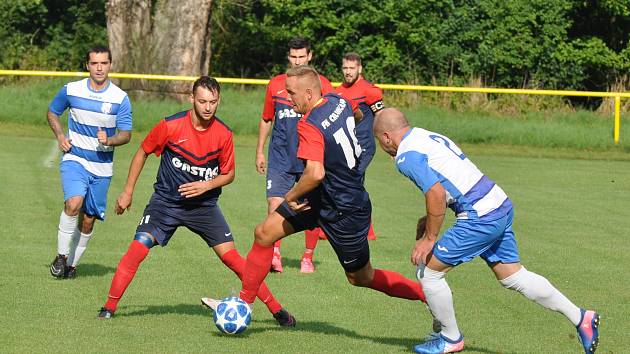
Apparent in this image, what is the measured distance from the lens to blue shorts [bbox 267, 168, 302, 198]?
10891 mm

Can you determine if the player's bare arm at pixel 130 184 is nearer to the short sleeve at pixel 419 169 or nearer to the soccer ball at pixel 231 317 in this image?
the soccer ball at pixel 231 317

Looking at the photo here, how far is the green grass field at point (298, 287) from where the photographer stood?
26.1ft

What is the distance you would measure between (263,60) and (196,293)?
951 inches

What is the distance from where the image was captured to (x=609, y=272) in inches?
439

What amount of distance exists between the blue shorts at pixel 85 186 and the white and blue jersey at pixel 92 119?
51 mm

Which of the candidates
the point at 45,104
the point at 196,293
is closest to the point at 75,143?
the point at 196,293

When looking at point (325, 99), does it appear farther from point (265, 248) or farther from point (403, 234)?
point (403, 234)

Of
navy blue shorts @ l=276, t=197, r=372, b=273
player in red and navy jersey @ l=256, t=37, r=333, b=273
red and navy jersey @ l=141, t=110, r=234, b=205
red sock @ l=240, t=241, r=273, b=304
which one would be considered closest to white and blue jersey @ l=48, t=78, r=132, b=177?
player in red and navy jersey @ l=256, t=37, r=333, b=273

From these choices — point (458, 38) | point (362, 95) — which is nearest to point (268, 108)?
point (362, 95)

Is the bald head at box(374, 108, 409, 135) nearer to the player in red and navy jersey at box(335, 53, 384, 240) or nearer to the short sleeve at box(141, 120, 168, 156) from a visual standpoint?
the short sleeve at box(141, 120, 168, 156)

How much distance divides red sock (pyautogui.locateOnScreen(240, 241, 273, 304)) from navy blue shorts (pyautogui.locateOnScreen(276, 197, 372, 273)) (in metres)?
0.30

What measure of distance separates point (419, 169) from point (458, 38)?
24455 mm

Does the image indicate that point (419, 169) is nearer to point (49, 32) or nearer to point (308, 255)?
point (308, 255)

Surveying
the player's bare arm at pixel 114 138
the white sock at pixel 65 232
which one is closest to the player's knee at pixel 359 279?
the player's bare arm at pixel 114 138
